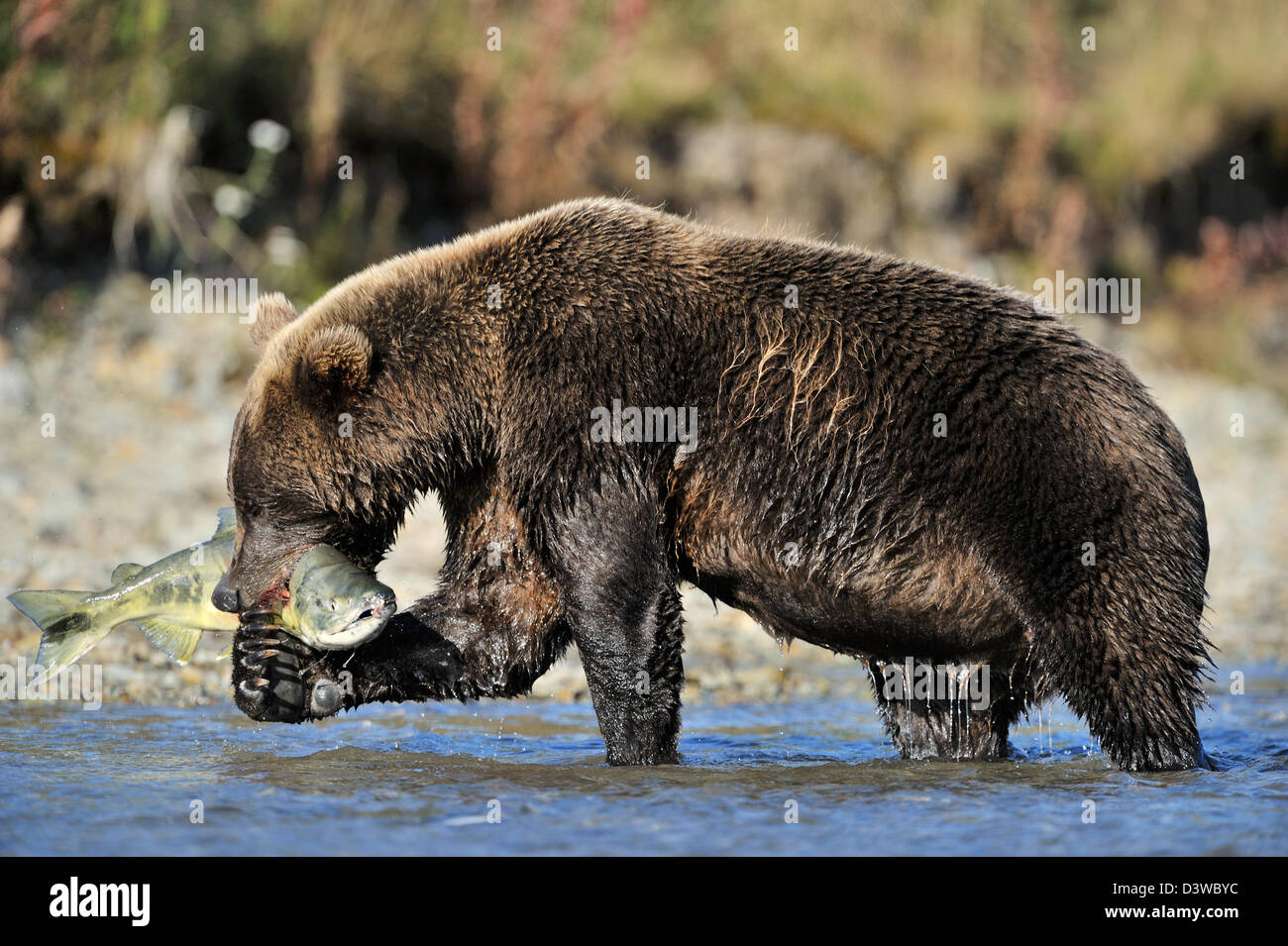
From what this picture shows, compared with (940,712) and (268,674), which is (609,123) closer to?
(940,712)

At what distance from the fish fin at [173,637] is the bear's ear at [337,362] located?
121 centimetres

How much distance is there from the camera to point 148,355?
37.7 ft

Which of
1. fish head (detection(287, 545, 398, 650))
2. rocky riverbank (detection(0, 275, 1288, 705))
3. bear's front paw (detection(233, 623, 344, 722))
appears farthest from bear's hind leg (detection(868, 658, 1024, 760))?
bear's front paw (detection(233, 623, 344, 722))

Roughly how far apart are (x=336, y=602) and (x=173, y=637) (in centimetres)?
107

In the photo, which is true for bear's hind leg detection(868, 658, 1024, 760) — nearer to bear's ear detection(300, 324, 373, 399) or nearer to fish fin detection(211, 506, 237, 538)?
bear's ear detection(300, 324, 373, 399)

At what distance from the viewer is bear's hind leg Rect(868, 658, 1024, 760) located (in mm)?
6180

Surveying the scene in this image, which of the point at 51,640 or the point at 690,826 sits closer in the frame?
the point at 690,826

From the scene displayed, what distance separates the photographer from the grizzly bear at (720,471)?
537 centimetres

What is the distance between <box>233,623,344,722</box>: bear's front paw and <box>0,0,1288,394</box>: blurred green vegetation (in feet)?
19.4

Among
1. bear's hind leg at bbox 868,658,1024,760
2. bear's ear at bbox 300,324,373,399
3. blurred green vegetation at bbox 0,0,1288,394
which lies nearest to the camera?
bear's ear at bbox 300,324,373,399

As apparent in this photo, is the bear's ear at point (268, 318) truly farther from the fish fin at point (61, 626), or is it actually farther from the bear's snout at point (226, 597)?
the fish fin at point (61, 626)

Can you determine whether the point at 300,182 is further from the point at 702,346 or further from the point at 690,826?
the point at 690,826
